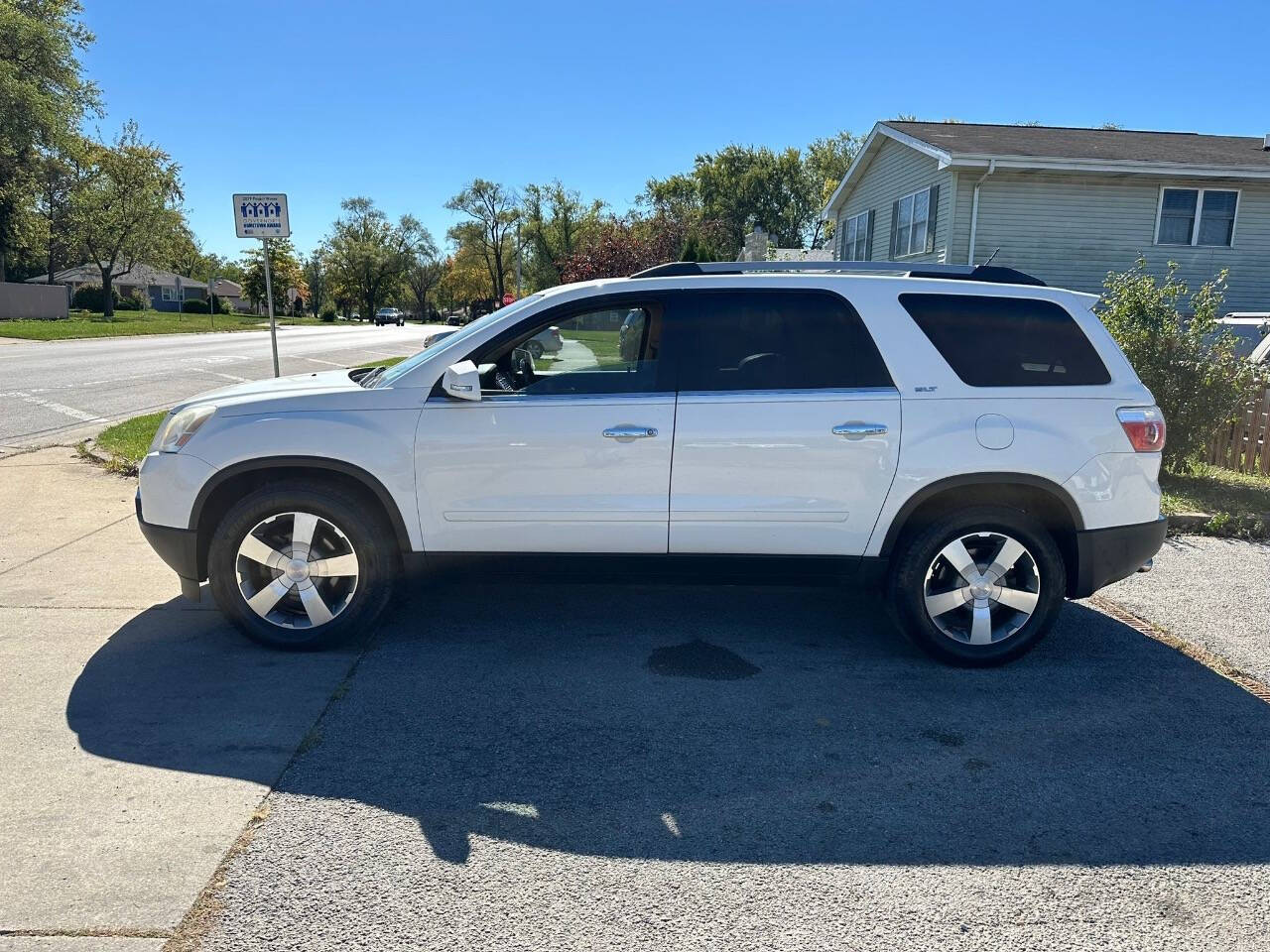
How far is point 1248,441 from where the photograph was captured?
30.1 ft

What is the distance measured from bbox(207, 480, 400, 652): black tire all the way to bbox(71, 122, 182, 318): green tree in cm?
5754

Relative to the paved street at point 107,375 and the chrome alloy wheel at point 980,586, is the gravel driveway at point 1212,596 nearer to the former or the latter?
the chrome alloy wheel at point 980,586

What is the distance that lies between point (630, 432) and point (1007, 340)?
1.93m

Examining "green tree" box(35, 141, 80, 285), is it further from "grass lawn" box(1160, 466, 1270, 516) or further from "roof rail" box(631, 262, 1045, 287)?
"grass lawn" box(1160, 466, 1270, 516)

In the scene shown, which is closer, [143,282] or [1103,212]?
[1103,212]

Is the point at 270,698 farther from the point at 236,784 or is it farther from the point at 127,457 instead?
the point at 127,457

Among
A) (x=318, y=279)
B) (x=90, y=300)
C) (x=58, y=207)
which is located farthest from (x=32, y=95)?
(x=318, y=279)

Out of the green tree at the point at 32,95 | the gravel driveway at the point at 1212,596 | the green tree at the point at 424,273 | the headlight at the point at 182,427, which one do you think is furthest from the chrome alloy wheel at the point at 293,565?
the green tree at the point at 424,273

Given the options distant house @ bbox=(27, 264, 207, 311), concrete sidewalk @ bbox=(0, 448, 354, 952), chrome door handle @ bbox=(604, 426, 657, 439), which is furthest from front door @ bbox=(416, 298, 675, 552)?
distant house @ bbox=(27, 264, 207, 311)

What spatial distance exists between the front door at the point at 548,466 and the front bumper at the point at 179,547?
3.79 feet

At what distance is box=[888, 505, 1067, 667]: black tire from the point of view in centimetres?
449

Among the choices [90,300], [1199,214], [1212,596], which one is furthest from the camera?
[90,300]

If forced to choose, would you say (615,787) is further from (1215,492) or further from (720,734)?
(1215,492)

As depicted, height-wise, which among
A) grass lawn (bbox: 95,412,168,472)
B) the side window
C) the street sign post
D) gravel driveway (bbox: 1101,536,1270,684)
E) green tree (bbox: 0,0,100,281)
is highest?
green tree (bbox: 0,0,100,281)
